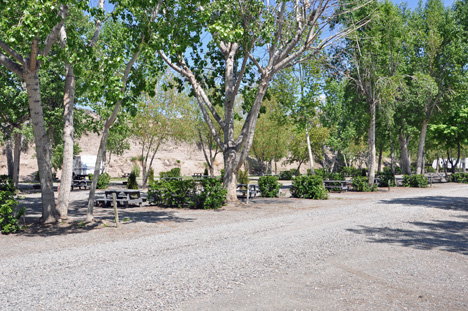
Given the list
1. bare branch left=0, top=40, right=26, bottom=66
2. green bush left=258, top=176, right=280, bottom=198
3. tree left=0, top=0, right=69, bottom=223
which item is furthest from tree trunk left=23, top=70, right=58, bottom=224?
green bush left=258, top=176, right=280, bottom=198

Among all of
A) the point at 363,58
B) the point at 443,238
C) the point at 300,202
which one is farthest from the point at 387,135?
the point at 443,238

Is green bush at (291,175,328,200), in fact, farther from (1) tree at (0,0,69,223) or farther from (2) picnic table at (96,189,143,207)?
(1) tree at (0,0,69,223)

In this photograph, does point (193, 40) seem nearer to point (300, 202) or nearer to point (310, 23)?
point (310, 23)

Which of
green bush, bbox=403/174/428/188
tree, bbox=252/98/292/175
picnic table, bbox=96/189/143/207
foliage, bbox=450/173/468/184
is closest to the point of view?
picnic table, bbox=96/189/143/207

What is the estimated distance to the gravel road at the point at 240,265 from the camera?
4.55 metres

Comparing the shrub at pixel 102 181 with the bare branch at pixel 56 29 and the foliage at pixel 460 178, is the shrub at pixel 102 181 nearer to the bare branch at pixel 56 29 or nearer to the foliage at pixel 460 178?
the bare branch at pixel 56 29

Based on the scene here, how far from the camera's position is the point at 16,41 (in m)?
7.87

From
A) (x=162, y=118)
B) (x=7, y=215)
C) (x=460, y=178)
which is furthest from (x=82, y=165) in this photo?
(x=460, y=178)

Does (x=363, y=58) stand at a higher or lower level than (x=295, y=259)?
higher

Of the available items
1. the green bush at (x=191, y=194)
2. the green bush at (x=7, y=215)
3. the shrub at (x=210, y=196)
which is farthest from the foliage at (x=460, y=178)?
the green bush at (x=7, y=215)

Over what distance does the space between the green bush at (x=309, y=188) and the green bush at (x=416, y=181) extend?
1305 cm

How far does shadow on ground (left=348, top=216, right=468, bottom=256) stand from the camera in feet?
24.8

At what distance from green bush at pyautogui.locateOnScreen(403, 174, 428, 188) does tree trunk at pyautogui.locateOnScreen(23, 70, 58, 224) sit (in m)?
25.4

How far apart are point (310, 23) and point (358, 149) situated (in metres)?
44.2
